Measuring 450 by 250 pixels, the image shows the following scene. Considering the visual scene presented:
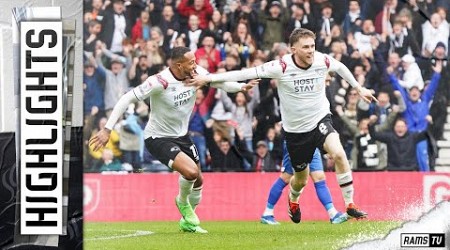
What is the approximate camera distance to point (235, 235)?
32.4 meters

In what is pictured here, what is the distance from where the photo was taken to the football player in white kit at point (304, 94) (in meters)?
32.4

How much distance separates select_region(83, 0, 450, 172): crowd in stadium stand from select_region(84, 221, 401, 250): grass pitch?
385 mm

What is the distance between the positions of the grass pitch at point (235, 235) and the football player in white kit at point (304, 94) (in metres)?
0.11

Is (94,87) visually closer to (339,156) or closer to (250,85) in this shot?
(250,85)

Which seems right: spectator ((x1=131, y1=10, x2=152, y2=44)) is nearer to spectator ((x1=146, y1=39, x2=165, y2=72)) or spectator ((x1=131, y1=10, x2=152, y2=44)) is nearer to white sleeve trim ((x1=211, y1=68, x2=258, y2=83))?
spectator ((x1=146, y1=39, x2=165, y2=72))

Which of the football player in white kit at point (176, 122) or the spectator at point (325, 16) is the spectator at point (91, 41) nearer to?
the football player in white kit at point (176, 122)

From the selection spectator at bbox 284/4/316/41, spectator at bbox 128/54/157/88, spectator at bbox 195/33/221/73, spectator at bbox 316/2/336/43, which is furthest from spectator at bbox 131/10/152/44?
spectator at bbox 316/2/336/43

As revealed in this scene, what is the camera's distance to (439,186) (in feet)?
106

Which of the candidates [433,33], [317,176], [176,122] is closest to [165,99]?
[176,122]

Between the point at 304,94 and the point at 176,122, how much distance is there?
0.89 metres

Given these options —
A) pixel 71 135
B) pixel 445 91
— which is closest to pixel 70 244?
pixel 71 135

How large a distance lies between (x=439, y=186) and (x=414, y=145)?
12.6 inches

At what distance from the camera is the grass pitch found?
32438 mm

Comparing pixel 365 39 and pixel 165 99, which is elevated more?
pixel 365 39
